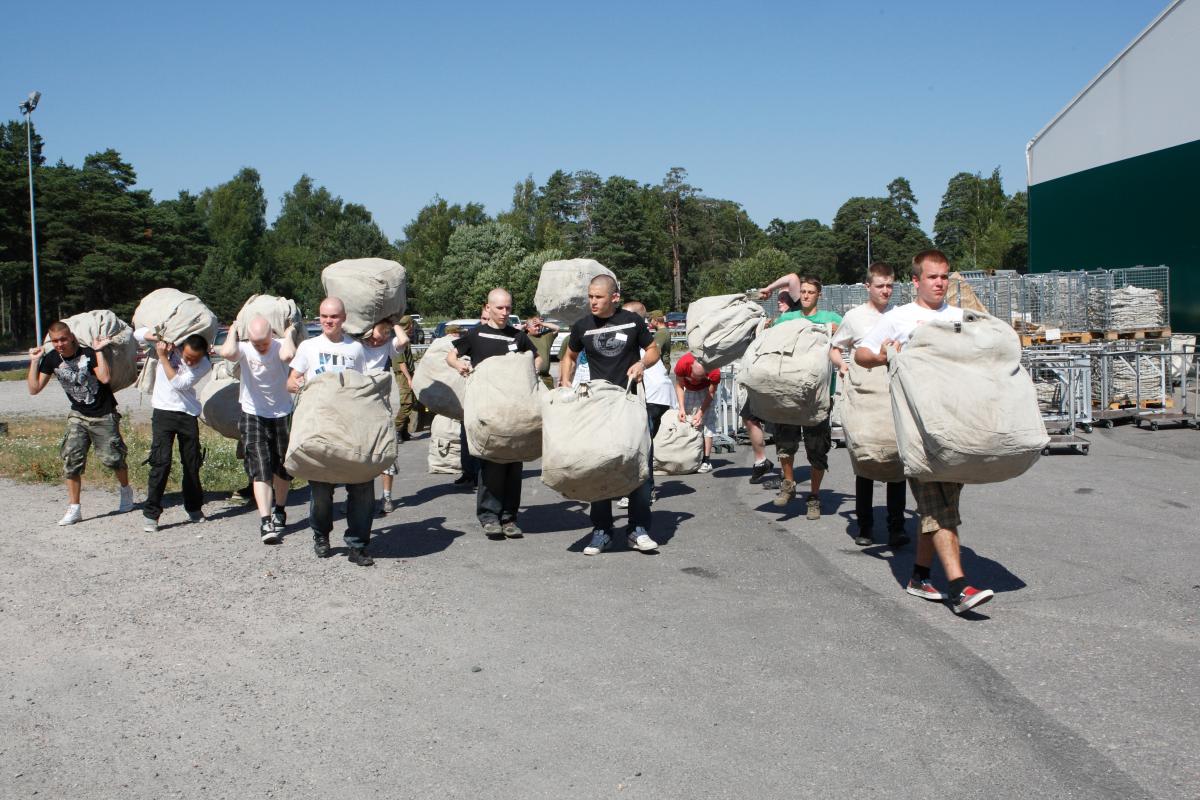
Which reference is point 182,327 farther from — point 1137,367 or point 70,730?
point 1137,367

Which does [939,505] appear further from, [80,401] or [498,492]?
[80,401]

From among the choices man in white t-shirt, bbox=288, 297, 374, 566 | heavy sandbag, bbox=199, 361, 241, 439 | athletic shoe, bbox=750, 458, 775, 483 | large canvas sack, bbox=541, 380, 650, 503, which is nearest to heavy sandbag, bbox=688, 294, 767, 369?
athletic shoe, bbox=750, 458, 775, 483

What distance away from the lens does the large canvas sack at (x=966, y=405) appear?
5344 millimetres

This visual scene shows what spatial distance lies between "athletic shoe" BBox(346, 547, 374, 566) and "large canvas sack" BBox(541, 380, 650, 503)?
135cm

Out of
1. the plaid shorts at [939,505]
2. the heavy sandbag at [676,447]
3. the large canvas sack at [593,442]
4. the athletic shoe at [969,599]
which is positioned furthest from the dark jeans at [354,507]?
the heavy sandbag at [676,447]

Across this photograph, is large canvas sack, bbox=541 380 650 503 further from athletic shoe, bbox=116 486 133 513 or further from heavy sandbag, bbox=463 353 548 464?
athletic shoe, bbox=116 486 133 513

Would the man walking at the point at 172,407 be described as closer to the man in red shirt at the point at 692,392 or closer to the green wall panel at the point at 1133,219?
the man in red shirt at the point at 692,392

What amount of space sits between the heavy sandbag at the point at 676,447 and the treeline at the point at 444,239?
5109 cm

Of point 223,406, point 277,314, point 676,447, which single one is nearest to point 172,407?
point 223,406

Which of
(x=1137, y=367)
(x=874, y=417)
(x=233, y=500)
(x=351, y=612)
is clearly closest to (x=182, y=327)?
(x=233, y=500)

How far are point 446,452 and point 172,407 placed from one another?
3.30 meters

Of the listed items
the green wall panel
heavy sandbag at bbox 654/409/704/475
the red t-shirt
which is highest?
the green wall panel

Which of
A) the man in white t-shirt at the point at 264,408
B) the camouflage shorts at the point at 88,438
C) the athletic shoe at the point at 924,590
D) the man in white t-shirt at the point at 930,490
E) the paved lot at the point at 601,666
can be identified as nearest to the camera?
the paved lot at the point at 601,666

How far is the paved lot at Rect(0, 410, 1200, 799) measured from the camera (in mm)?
3912
